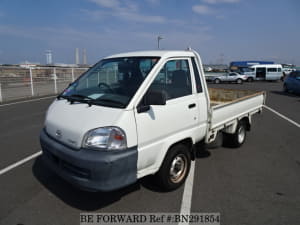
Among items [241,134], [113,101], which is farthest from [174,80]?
[241,134]

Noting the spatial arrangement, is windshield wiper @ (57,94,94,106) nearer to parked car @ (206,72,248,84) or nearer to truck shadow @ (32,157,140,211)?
truck shadow @ (32,157,140,211)

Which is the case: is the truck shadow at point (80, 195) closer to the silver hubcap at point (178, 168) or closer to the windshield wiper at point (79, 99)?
the silver hubcap at point (178, 168)

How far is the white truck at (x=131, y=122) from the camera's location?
7.97ft

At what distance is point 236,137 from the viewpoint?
193 inches

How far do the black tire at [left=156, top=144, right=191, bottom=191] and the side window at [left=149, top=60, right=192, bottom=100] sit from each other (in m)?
0.82

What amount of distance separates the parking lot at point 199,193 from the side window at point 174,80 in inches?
58.1

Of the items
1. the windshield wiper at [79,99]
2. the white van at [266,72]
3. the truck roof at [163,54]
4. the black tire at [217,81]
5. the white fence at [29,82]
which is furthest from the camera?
the white van at [266,72]

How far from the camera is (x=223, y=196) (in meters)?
3.17

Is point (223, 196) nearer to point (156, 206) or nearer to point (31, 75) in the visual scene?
point (156, 206)

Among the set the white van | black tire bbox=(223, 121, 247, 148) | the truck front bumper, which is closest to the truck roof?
the truck front bumper

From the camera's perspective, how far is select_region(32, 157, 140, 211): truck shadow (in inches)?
115

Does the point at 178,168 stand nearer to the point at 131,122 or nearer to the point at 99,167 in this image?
the point at 131,122

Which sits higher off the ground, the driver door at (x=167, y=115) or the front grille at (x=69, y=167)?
the driver door at (x=167, y=115)

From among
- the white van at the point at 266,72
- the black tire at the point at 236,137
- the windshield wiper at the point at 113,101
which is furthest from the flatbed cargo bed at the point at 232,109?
the white van at the point at 266,72
